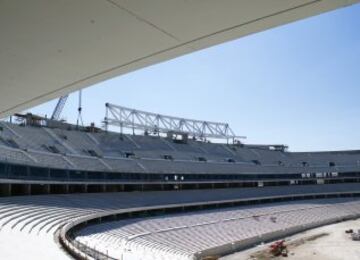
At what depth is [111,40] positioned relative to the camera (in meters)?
3.35

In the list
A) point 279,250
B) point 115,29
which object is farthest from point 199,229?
point 115,29

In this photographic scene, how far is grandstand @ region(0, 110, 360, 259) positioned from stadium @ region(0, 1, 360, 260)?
5.3 inches

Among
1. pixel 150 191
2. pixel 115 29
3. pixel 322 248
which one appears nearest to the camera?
pixel 115 29

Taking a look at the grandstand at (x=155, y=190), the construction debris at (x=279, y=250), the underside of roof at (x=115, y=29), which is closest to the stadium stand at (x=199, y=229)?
the grandstand at (x=155, y=190)

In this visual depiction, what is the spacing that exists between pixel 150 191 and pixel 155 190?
109 centimetres

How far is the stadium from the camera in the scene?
2442 centimetres

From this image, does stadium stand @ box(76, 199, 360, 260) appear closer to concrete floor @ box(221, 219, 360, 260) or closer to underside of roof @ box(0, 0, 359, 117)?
concrete floor @ box(221, 219, 360, 260)

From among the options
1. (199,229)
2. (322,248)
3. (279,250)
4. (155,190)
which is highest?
(155,190)

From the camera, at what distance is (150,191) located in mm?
45188

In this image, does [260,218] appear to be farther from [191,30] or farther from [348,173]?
[191,30]

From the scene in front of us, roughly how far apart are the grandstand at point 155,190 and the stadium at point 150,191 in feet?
0.44

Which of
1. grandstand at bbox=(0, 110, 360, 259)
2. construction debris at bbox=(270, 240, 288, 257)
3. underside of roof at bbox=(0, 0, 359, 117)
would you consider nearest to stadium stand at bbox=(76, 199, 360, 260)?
grandstand at bbox=(0, 110, 360, 259)

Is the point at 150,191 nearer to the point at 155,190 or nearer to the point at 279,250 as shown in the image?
the point at 155,190

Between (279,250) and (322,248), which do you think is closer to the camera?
(279,250)
